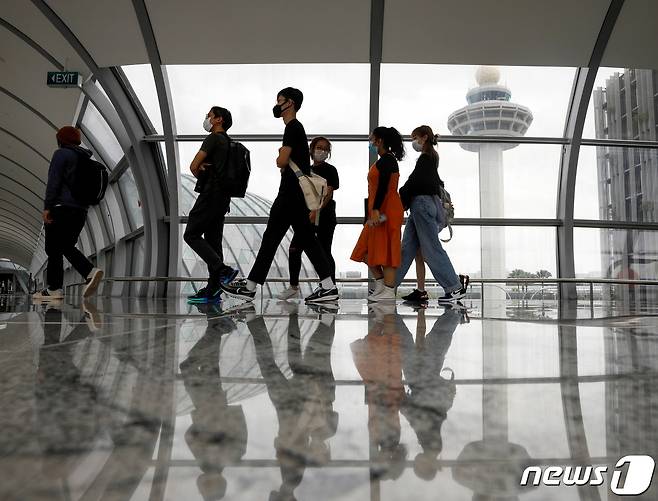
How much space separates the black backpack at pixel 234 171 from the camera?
5.07m

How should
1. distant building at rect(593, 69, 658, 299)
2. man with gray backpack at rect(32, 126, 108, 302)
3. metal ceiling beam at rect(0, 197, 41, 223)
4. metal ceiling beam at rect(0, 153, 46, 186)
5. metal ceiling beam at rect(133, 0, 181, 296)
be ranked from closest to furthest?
1. man with gray backpack at rect(32, 126, 108, 302)
2. metal ceiling beam at rect(133, 0, 181, 296)
3. distant building at rect(593, 69, 658, 299)
4. metal ceiling beam at rect(0, 153, 46, 186)
5. metal ceiling beam at rect(0, 197, 41, 223)

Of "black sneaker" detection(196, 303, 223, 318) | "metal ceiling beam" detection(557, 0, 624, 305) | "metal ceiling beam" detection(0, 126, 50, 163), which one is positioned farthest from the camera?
"metal ceiling beam" detection(0, 126, 50, 163)

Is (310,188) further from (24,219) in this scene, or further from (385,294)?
(24,219)

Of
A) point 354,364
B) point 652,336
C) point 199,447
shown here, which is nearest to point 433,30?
point 652,336

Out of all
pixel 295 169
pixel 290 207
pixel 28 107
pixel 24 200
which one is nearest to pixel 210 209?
pixel 290 207

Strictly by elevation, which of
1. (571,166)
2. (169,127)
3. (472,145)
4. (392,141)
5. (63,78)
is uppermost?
(63,78)

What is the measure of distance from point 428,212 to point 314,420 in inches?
187

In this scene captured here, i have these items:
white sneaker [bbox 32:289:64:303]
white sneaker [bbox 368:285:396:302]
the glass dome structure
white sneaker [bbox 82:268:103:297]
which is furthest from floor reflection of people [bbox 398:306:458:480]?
the glass dome structure

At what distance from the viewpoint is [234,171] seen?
16.8 ft

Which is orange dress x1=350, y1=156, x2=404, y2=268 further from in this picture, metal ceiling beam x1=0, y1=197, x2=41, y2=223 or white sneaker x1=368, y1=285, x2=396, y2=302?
metal ceiling beam x1=0, y1=197, x2=41, y2=223

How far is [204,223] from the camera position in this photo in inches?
198

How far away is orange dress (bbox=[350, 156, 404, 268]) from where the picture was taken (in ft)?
16.3

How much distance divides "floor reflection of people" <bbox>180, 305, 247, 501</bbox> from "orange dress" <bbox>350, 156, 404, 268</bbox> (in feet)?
12.2

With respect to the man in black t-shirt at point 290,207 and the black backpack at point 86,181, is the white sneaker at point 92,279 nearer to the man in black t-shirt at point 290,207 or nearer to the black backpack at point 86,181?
the black backpack at point 86,181
